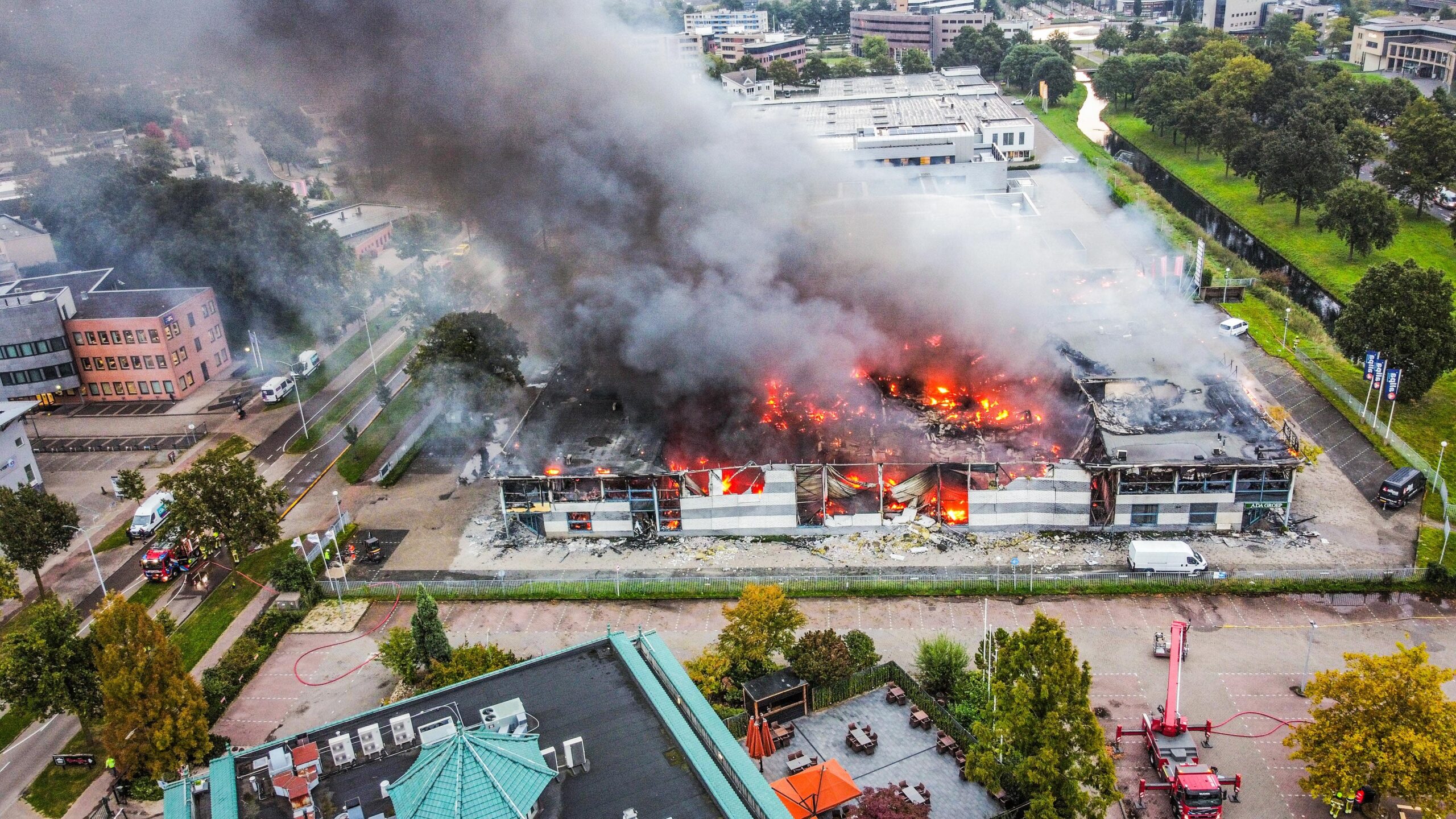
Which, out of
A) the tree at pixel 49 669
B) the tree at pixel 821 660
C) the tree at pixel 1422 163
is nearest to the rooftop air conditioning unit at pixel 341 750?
the tree at pixel 49 669

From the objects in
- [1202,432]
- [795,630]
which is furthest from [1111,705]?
[1202,432]

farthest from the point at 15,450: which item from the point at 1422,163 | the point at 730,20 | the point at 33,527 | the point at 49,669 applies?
the point at 730,20

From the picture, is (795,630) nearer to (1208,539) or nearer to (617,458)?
(617,458)

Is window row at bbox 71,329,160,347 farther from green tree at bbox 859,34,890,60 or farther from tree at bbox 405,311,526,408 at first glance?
green tree at bbox 859,34,890,60

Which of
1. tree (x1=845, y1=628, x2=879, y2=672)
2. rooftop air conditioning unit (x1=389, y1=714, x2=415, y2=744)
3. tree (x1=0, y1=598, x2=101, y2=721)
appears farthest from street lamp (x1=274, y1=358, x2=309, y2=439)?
rooftop air conditioning unit (x1=389, y1=714, x2=415, y2=744)

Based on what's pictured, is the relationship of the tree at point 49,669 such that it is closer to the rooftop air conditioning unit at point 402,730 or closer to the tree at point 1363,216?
the rooftop air conditioning unit at point 402,730

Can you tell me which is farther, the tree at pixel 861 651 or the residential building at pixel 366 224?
the residential building at pixel 366 224
